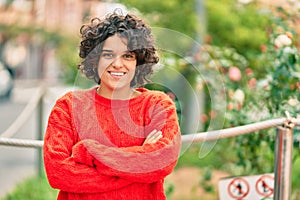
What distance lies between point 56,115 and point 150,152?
1.06 ft

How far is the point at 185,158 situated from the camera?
25.2ft

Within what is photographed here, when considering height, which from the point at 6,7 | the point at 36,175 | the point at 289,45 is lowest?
the point at 36,175

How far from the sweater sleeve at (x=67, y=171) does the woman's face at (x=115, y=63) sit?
0.20m

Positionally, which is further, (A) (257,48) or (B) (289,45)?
(A) (257,48)

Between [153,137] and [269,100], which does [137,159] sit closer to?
[153,137]

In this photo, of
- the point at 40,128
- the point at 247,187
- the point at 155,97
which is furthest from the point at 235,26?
the point at 155,97

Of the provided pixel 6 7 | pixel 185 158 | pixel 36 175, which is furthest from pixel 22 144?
pixel 6 7

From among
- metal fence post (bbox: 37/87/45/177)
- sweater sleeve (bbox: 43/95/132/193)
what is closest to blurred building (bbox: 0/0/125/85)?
metal fence post (bbox: 37/87/45/177)

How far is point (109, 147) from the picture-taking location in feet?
7.03

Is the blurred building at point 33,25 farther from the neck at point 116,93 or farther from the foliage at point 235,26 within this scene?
the neck at point 116,93

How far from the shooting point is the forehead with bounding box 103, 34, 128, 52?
2.17 meters

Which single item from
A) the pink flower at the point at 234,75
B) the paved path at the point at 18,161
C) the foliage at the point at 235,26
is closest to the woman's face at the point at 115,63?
the pink flower at the point at 234,75

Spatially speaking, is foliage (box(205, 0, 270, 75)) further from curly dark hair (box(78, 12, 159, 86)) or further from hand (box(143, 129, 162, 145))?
hand (box(143, 129, 162, 145))

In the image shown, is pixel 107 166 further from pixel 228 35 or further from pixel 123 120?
pixel 228 35
